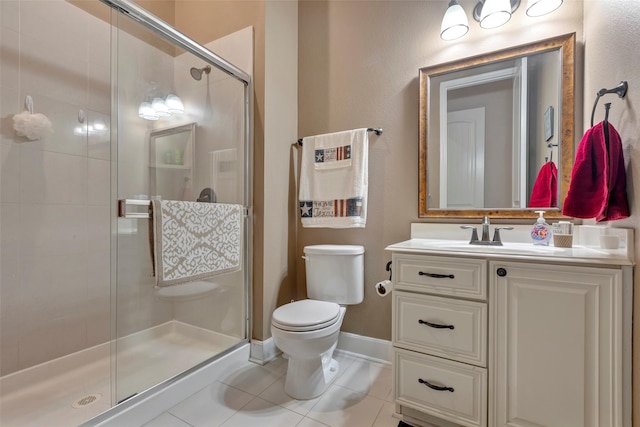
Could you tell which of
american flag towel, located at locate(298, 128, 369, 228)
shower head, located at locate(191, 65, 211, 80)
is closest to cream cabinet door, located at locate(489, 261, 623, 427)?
american flag towel, located at locate(298, 128, 369, 228)

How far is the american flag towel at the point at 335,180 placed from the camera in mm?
1821

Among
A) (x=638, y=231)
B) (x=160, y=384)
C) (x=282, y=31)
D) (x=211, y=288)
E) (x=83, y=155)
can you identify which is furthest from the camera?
(x=282, y=31)

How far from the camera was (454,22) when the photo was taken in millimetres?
1522

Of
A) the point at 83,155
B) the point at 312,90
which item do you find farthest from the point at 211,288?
the point at 312,90

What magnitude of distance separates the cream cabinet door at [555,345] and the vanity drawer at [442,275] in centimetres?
5

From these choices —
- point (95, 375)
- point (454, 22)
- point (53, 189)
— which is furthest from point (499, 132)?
point (95, 375)

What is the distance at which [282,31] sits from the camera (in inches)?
78.5

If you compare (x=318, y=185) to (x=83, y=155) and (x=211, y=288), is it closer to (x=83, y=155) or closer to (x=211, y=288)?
(x=211, y=288)

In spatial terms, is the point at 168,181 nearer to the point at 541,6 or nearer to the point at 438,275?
the point at 438,275

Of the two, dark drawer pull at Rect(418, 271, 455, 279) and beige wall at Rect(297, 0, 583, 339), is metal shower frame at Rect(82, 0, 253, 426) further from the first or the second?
dark drawer pull at Rect(418, 271, 455, 279)

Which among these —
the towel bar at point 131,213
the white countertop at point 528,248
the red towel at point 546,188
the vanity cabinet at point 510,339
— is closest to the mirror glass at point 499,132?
the red towel at point 546,188

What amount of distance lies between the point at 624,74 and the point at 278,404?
2010 millimetres

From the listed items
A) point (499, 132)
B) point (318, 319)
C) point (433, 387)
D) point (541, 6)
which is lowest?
point (433, 387)

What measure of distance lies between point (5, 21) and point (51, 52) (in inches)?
7.8
